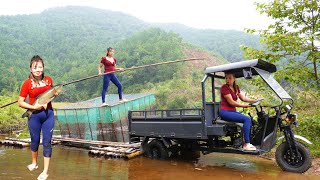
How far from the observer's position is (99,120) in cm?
1095

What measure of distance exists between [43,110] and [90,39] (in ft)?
292

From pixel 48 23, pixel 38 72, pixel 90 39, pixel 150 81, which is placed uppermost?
pixel 48 23

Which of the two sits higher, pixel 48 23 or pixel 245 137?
pixel 48 23

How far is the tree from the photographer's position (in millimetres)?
9180

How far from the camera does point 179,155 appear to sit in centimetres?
889

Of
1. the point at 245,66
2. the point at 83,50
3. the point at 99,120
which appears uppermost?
the point at 83,50

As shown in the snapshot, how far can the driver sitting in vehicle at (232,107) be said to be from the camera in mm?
6688

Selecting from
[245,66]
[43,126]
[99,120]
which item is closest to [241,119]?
[245,66]

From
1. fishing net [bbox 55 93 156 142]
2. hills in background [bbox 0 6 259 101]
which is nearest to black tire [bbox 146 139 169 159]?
fishing net [bbox 55 93 156 142]

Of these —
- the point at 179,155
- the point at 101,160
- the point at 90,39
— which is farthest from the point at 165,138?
the point at 90,39

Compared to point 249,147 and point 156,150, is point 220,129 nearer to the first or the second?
point 249,147

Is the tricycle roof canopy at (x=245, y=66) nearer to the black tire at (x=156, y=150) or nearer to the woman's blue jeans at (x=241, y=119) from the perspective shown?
the woman's blue jeans at (x=241, y=119)

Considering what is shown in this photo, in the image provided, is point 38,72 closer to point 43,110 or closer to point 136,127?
point 43,110

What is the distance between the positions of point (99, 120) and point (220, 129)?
534cm
